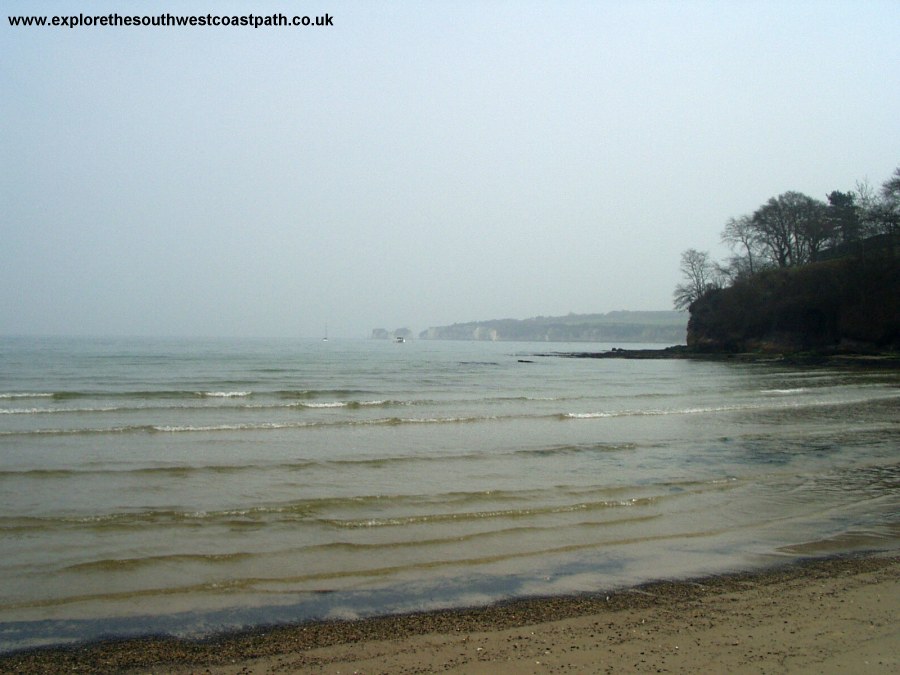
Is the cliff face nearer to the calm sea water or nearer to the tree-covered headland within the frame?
the tree-covered headland

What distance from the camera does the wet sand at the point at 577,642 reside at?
4738 millimetres

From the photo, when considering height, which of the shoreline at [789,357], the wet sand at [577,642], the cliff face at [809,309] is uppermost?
the cliff face at [809,309]

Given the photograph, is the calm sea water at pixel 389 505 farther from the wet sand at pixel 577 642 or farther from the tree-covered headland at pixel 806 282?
the tree-covered headland at pixel 806 282

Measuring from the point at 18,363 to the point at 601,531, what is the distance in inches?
2088

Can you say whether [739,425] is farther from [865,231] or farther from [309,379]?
[865,231]

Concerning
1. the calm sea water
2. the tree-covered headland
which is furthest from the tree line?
the calm sea water

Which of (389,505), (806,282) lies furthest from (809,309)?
(389,505)

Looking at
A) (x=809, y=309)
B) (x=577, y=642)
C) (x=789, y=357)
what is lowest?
(x=789, y=357)

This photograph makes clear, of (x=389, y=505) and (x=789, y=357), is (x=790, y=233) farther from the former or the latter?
(x=389, y=505)

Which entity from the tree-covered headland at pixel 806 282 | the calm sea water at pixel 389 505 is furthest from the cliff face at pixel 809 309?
the calm sea water at pixel 389 505

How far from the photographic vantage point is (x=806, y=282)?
2608 inches

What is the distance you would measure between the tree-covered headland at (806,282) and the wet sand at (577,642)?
62.3 m

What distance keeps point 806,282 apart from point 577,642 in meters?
71.0

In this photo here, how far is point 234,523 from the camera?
9203 mm
